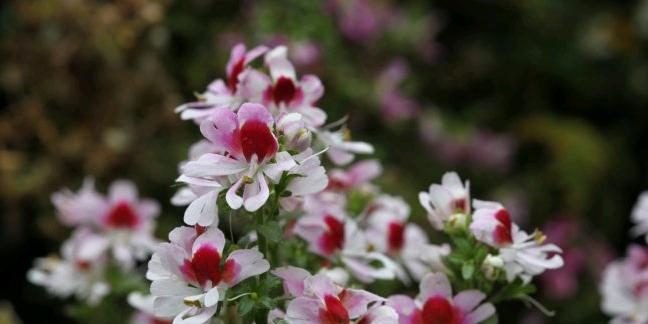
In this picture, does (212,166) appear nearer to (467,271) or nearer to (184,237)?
(184,237)

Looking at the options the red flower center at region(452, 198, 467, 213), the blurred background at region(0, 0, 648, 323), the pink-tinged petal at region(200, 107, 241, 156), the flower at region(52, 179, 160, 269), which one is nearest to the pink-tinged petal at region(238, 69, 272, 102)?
the pink-tinged petal at region(200, 107, 241, 156)

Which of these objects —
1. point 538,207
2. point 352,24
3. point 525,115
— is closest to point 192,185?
point 352,24

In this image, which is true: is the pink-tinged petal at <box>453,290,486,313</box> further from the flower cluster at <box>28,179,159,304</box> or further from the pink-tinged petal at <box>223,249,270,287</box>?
the flower cluster at <box>28,179,159,304</box>

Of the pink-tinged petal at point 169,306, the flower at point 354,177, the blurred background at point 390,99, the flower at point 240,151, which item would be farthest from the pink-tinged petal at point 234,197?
the blurred background at point 390,99

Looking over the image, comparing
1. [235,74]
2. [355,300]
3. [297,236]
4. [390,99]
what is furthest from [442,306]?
[390,99]

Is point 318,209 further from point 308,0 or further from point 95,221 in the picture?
point 308,0

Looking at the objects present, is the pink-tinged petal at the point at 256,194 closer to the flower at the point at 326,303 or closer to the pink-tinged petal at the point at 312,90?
the flower at the point at 326,303

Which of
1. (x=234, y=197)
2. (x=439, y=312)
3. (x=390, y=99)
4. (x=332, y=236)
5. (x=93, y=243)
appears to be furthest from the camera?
(x=390, y=99)
